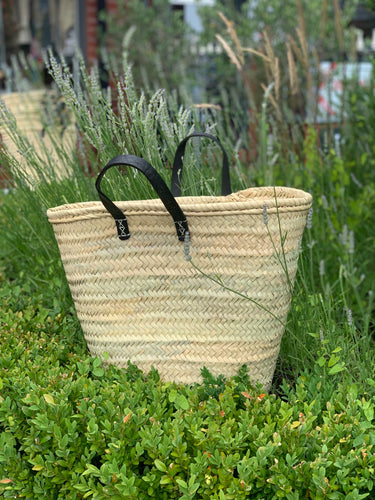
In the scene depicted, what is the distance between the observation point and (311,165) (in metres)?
2.98

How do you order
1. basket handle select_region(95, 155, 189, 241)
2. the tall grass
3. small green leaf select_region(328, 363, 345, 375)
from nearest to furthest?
basket handle select_region(95, 155, 189, 241), small green leaf select_region(328, 363, 345, 375), the tall grass

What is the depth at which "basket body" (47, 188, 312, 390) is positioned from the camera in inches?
65.4

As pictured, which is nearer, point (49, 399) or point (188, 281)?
point (49, 399)

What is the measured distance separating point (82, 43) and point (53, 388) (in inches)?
276

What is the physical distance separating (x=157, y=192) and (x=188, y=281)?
11.7 inches

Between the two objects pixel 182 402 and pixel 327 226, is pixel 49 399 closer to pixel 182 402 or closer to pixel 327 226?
pixel 182 402

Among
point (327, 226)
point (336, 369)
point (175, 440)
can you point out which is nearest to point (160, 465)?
point (175, 440)

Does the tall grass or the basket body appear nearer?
the basket body

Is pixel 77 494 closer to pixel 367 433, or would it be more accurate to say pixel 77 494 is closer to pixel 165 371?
pixel 165 371

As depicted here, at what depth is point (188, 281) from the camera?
1.72 m

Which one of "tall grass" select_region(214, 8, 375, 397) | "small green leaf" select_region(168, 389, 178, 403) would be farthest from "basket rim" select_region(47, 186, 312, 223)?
"small green leaf" select_region(168, 389, 178, 403)

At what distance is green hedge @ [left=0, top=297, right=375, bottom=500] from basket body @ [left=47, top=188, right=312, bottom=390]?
0.30 ft

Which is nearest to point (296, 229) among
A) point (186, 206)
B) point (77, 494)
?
point (186, 206)

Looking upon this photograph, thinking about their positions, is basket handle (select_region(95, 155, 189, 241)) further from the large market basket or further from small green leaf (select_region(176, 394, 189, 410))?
small green leaf (select_region(176, 394, 189, 410))
